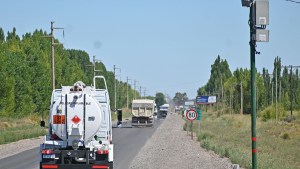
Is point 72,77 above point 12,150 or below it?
above

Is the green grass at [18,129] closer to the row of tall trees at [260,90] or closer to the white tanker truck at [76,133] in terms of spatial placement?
the white tanker truck at [76,133]

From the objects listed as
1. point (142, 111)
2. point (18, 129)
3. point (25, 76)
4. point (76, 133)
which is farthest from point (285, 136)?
point (76, 133)

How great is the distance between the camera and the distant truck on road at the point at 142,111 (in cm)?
7500

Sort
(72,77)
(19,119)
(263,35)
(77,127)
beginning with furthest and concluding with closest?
(72,77) → (19,119) → (77,127) → (263,35)

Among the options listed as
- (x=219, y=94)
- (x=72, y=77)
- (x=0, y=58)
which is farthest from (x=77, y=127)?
(x=219, y=94)

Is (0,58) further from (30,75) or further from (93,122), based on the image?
(93,122)

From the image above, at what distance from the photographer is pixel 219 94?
452 ft

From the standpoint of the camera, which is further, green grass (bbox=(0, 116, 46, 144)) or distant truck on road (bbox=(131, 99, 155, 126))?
distant truck on road (bbox=(131, 99, 155, 126))

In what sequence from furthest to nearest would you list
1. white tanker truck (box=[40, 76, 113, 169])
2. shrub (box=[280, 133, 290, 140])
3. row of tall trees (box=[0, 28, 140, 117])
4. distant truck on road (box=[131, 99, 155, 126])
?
distant truck on road (box=[131, 99, 155, 126]) < row of tall trees (box=[0, 28, 140, 117]) < shrub (box=[280, 133, 290, 140]) < white tanker truck (box=[40, 76, 113, 169])

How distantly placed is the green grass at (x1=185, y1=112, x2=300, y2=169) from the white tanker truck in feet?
23.7

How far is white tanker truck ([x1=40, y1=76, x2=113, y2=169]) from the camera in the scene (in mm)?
18203

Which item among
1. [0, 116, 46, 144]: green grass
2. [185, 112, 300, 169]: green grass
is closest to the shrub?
[185, 112, 300, 169]: green grass

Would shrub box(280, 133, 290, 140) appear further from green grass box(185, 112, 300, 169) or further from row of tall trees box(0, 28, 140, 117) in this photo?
row of tall trees box(0, 28, 140, 117)

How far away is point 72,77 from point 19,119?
924 inches
